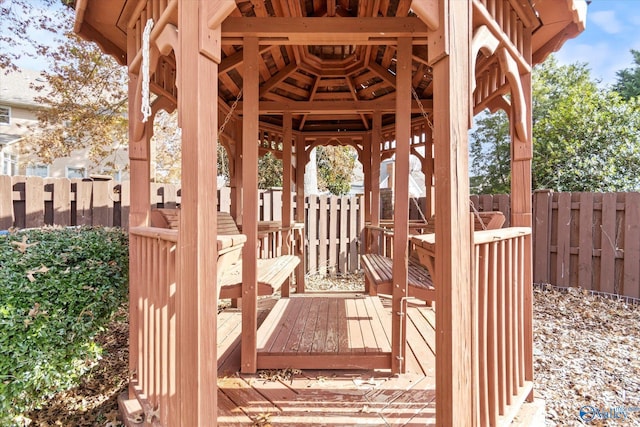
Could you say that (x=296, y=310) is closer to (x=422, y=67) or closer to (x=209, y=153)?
(x=209, y=153)

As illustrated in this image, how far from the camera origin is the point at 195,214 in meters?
1.53

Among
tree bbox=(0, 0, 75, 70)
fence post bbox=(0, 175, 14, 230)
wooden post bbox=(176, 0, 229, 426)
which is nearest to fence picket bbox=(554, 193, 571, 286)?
wooden post bbox=(176, 0, 229, 426)

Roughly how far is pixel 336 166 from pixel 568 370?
1130 centimetres

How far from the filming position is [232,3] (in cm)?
147

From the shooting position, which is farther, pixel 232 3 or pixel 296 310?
pixel 296 310

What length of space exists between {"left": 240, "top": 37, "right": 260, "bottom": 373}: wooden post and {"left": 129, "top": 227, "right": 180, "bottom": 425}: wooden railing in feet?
2.28

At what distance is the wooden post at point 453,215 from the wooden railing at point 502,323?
0.13m

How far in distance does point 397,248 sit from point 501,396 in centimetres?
111

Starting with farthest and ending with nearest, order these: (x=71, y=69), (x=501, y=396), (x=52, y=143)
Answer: (x=52, y=143) < (x=71, y=69) < (x=501, y=396)

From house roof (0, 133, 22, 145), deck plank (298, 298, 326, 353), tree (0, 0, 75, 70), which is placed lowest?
deck plank (298, 298, 326, 353)

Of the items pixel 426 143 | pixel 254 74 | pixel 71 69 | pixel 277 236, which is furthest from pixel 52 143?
pixel 426 143

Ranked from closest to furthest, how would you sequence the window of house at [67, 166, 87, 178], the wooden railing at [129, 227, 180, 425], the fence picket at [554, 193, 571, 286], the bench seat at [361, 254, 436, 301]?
the wooden railing at [129, 227, 180, 425], the bench seat at [361, 254, 436, 301], the fence picket at [554, 193, 571, 286], the window of house at [67, 166, 87, 178]

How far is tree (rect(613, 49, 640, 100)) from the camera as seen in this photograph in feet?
Answer: 45.0

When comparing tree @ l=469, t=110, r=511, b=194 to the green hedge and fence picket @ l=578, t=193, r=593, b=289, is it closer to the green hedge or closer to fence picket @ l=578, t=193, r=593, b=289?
fence picket @ l=578, t=193, r=593, b=289
